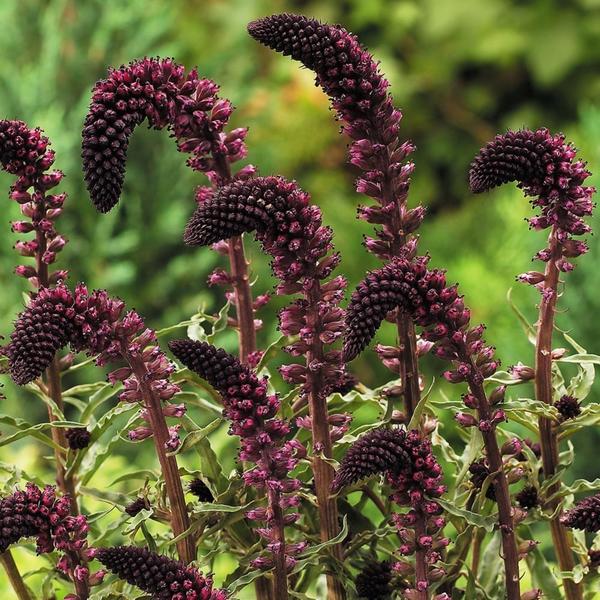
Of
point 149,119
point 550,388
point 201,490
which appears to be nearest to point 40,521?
point 201,490

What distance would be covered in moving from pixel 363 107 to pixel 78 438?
0.42m

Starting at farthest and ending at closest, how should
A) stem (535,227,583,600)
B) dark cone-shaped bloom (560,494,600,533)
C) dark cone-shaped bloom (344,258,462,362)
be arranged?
stem (535,227,583,600) < dark cone-shaped bloom (560,494,600,533) < dark cone-shaped bloom (344,258,462,362)

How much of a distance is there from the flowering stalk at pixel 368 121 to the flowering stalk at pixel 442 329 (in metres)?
0.06

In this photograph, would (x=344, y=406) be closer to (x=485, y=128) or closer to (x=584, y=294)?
Result: (x=584, y=294)

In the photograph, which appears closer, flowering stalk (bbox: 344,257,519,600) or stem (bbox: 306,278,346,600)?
flowering stalk (bbox: 344,257,519,600)

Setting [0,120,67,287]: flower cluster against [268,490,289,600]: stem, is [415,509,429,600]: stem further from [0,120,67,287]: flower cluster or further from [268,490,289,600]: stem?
[0,120,67,287]: flower cluster

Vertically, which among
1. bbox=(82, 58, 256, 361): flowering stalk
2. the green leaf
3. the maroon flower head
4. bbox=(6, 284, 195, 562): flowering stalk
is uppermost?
bbox=(82, 58, 256, 361): flowering stalk

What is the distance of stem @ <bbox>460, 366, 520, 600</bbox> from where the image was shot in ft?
2.95

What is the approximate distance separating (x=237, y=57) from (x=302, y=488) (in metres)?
3.95

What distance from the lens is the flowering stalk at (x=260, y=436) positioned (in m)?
0.83

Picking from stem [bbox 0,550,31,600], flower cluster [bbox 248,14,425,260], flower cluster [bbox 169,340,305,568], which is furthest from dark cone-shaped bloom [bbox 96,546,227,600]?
flower cluster [bbox 248,14,425,260]

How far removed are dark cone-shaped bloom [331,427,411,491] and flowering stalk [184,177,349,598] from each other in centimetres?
11

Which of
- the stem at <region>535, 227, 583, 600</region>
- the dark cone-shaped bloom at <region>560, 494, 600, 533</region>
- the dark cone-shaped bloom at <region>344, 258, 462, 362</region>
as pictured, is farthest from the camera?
the stem at <region>535, 227, 583, 600</region>

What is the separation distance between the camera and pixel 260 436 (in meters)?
0.86
